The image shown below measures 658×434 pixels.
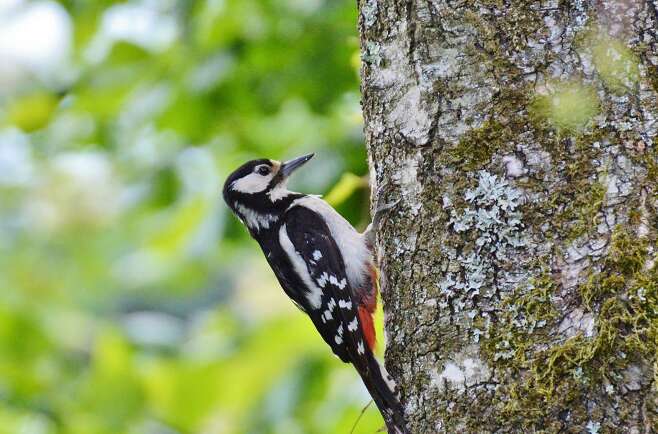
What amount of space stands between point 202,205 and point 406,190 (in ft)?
6.98

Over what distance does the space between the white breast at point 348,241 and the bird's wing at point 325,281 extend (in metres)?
0.02

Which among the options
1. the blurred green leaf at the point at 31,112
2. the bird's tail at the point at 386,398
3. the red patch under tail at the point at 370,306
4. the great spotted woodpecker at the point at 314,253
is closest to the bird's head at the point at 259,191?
the great spotted woodpecker at the point at 314,253

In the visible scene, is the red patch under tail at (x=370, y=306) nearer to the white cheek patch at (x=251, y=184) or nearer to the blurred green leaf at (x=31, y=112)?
the white cheek patch at (x=251, y=184)

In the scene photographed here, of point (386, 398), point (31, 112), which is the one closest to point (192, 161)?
point (31, 112)

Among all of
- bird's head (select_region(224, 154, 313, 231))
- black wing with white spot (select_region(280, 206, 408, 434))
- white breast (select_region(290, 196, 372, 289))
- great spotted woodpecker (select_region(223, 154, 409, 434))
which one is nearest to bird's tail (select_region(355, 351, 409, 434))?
black wing with white spot (select_region(280, 206, 408, 434))

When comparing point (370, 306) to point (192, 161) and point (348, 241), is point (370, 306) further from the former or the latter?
point (192, 161)

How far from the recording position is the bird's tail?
2.48 m

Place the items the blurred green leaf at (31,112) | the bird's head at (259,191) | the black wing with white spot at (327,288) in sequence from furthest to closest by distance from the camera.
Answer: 1. the blurred green leaf at (31,112)
2. the bird's head at (259,191)
3. the black wing with white spot at (327,288)

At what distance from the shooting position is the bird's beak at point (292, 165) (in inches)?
157

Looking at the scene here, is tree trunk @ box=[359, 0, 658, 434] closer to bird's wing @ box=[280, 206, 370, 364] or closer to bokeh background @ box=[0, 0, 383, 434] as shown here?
bird's wing @ box=[280, 206, 370, 364]

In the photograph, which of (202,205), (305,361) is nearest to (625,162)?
(305,361)

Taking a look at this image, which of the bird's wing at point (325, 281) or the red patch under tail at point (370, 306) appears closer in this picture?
the bird's wing at point (325, 281)

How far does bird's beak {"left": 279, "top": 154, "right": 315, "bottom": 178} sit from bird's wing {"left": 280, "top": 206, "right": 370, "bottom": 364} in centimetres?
22

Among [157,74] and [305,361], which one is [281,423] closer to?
[305,361]
